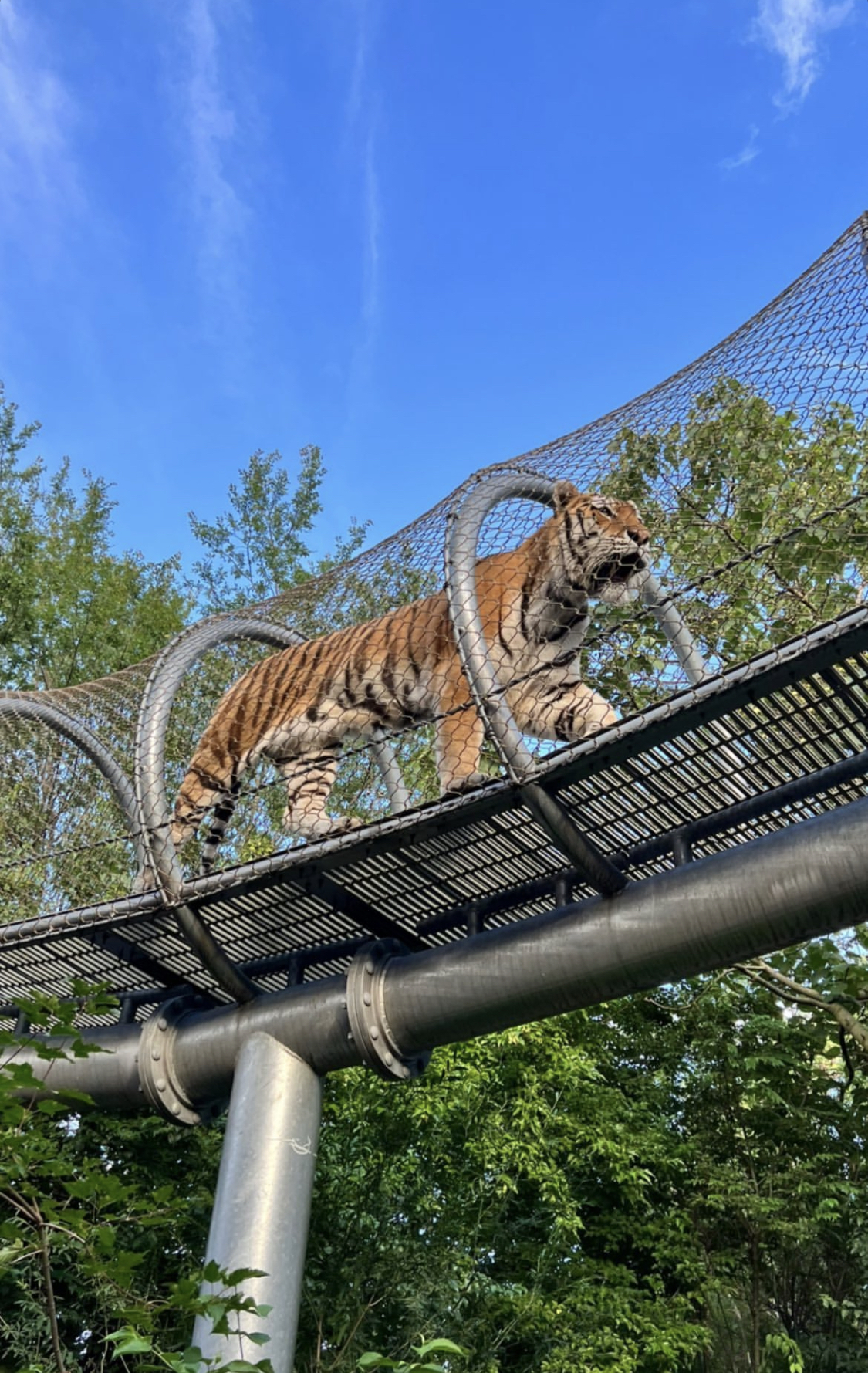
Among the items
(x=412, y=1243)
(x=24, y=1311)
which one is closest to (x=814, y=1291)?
(x=412, y=1243)

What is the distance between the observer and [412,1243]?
8133mm

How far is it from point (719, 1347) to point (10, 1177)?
12646 mm

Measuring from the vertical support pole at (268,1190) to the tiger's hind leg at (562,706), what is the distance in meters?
1.18

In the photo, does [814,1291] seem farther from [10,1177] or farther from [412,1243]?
[10,1177]

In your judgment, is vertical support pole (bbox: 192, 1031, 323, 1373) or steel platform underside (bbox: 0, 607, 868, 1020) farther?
vertical support pole (bbox: 192, 1031, 323, 1373)

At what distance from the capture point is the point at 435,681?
3.79 m

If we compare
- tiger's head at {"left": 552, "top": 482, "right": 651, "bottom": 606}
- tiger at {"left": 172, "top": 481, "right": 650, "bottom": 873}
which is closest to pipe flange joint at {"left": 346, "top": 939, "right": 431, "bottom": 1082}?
tiger at {"left": 172, "top": 481, "right": 650, "bottom": 873}

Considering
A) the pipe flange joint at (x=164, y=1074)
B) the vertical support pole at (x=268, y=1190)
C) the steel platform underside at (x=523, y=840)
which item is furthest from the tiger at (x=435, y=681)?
the vertical support pole at (x=268, y=1190)

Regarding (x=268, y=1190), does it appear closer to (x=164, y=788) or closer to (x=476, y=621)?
(x=164, y=788)

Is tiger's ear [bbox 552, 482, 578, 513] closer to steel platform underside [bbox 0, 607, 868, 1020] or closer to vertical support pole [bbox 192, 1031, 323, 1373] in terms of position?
steel platform underside [bbox 0, 607, 868, 1020]

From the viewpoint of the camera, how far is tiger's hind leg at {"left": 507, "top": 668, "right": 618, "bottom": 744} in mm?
3576

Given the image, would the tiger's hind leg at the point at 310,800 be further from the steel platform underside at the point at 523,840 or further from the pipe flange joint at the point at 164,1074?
the pipe flange joint at the point at 164,1074

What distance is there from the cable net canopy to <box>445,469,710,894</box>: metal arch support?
1cm

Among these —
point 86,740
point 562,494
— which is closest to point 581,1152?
point 86,740
